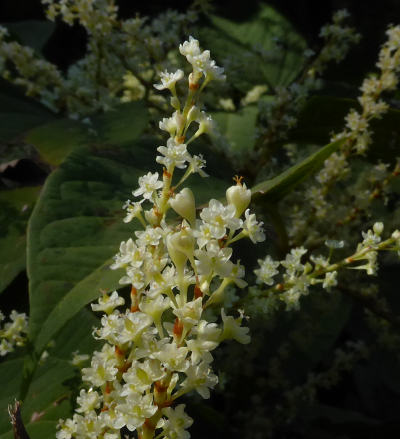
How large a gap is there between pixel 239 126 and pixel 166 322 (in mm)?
753

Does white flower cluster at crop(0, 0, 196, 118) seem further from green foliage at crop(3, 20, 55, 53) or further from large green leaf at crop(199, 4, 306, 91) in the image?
green foliage at crop(3, 20, 55, 53)

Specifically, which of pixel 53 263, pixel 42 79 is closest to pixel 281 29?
pixel 42 79

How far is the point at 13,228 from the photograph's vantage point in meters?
0.74

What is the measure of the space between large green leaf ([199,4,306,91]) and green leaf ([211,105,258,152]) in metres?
0.08

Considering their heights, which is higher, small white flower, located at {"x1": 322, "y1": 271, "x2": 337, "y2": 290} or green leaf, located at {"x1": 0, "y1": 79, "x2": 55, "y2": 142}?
green leaf, located at {"x1": 0, "y1": 79, "x2": 55, "y2": 142}

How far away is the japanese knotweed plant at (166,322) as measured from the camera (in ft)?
1.28

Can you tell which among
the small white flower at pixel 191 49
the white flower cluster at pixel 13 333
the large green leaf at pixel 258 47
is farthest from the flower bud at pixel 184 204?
the large green leaf at pixel 258 47

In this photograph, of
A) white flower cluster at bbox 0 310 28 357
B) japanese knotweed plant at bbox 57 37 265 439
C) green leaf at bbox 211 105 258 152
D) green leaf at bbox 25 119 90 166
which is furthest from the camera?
green leaf at bbox 211 105 258 152

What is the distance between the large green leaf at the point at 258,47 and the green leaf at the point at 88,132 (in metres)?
0.31

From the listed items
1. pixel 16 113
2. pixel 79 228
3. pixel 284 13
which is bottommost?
pixel 79 228

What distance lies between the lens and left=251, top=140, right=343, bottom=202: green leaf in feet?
1.90

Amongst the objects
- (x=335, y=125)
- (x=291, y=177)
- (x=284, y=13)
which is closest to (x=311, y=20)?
(x=284, y=13)

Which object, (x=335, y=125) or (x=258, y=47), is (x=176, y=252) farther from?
(x=258, y=47)

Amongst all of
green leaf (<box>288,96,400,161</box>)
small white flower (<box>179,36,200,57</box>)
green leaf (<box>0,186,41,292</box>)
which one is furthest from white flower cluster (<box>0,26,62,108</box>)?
small white flower (<box>179,36,200,57</box>)
